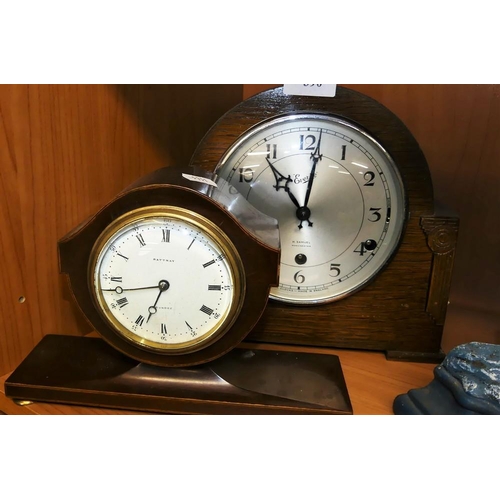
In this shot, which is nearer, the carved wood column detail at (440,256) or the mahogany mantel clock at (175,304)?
the mahogany mantel clock at (175,304)

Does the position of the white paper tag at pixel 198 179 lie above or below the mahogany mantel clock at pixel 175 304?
above

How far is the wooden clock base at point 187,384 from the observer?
2.48 ft

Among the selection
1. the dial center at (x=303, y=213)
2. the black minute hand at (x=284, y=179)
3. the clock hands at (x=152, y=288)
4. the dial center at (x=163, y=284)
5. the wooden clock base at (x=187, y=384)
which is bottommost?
the wooden clock base at (x=187, y=384)

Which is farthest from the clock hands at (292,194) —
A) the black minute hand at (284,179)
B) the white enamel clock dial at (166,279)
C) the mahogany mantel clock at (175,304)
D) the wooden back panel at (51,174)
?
the wooden back panel at (51,174)

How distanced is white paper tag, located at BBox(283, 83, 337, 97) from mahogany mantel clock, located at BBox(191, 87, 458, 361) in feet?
0.03

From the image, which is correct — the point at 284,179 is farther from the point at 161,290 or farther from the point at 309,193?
the point at 161,290

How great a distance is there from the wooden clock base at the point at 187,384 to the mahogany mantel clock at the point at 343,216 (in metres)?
0.12

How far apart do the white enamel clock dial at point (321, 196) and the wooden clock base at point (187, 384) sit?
16 cm

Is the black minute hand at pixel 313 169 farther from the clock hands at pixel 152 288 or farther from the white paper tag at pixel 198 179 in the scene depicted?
the clock hands at pixel 152 288

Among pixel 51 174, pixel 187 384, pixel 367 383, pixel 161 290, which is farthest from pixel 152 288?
pixel 367 383

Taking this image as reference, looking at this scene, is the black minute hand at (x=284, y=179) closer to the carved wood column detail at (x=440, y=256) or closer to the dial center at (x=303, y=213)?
the dial center at (x=303, y=213)

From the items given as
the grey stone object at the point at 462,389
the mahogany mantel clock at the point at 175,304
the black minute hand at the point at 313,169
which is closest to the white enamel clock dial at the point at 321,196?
the black minute hand at the point at 313,169

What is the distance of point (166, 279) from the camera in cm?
76

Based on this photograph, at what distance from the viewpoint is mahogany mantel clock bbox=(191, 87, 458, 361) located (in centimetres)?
86
